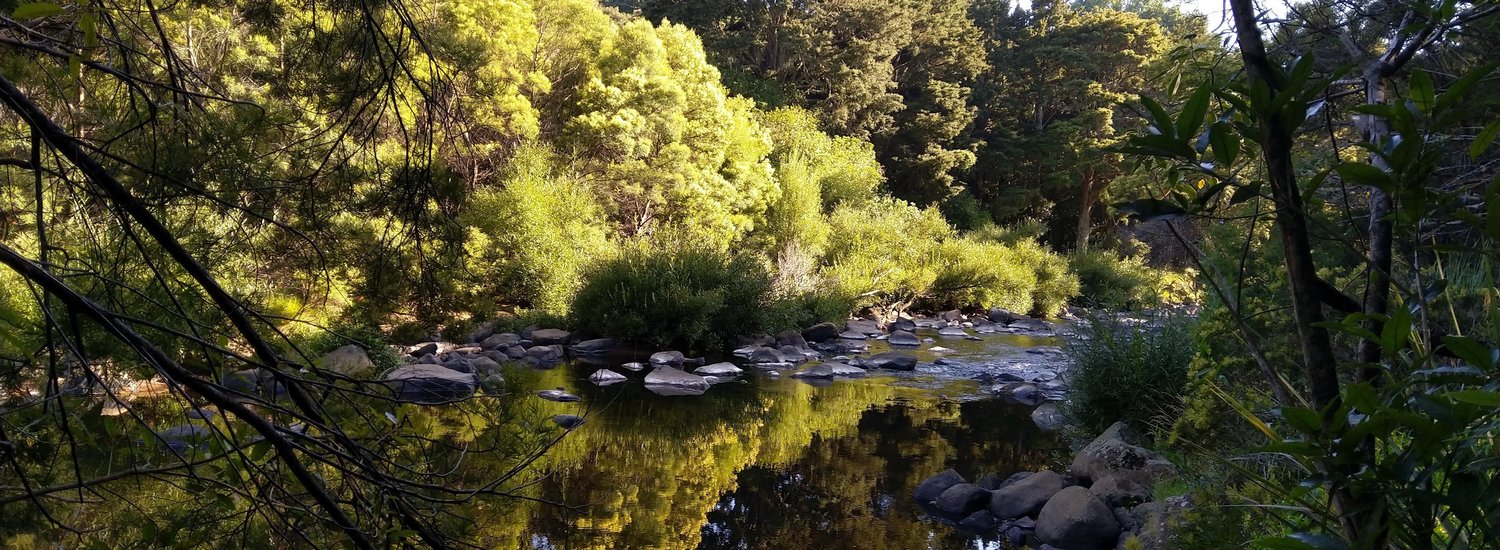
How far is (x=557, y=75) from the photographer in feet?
62.4

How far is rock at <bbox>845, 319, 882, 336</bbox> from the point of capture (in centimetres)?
1549

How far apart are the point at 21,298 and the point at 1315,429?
27.1ft

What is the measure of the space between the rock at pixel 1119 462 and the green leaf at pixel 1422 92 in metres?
4.95

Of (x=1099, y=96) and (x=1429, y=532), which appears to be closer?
(x=1429, y=532)

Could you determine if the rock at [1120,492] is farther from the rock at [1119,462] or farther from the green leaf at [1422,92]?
the green leaf at [1422,92]

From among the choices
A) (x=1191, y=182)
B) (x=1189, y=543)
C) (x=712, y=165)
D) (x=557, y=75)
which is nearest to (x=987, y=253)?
(x=712, y=165)

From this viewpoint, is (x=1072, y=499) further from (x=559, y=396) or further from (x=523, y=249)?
(x=523, y=249)

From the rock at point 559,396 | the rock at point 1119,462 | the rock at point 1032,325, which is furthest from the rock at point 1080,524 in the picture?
the rock at point 1032,325

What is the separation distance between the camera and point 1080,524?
532cm

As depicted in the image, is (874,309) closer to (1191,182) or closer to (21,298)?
(21,298)

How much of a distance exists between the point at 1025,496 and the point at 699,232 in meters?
12.0

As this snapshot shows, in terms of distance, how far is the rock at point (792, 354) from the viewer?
41.1 feet

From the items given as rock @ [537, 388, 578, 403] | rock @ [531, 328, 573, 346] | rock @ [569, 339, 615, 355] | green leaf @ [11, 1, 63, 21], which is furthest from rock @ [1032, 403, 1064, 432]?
green leaf @ [11, 1, 63, 21]

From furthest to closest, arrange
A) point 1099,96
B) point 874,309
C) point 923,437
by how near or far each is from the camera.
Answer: point 1099,96
point 874,309
point 923,437
